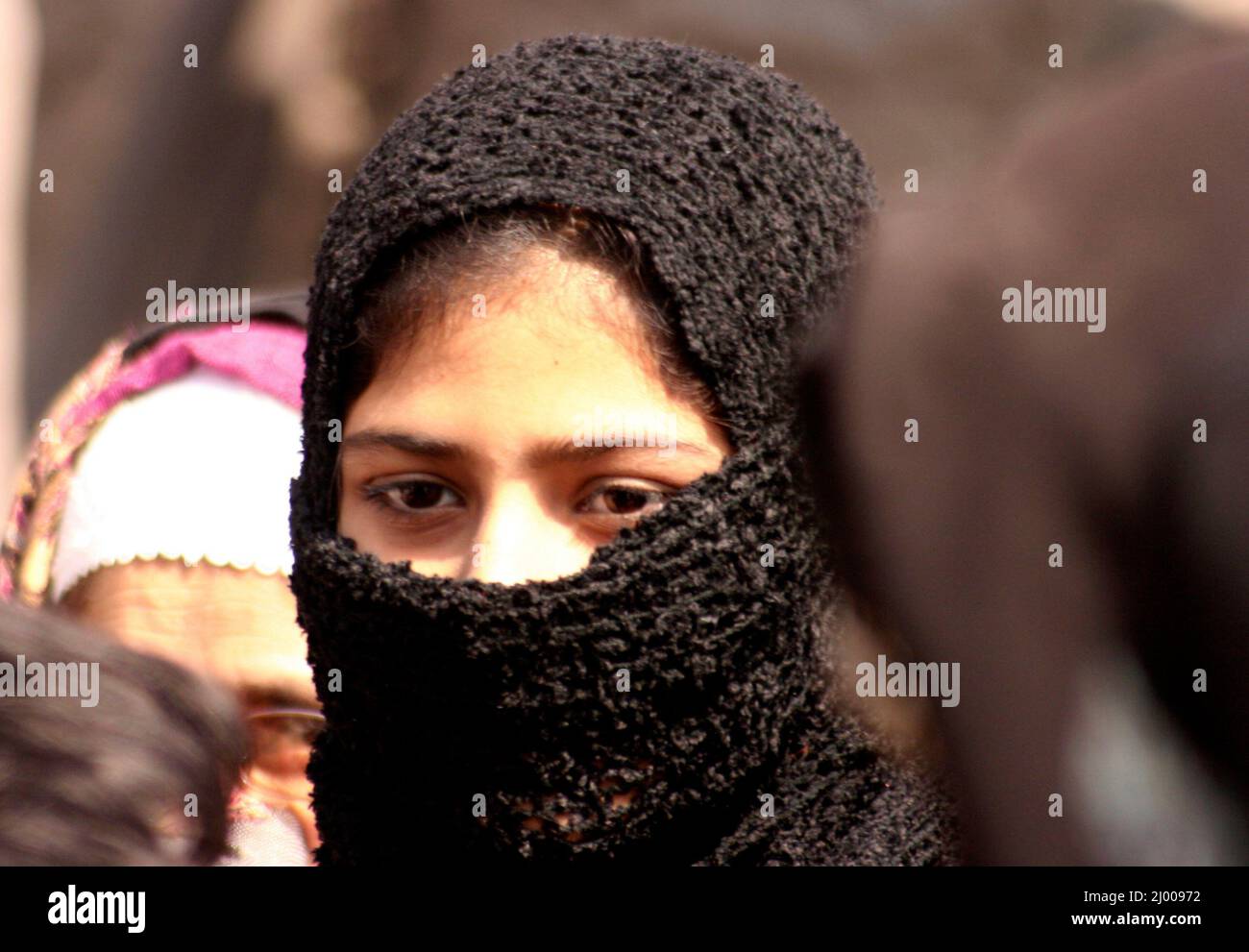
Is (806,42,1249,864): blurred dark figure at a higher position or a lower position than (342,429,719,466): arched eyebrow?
lower

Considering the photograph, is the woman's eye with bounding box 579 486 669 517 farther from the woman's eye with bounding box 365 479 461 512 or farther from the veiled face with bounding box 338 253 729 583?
the woman's eye with bounding box 365 479 461 512

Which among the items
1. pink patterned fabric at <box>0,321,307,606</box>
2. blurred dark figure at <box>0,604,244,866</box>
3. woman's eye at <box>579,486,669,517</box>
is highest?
pink patterned fabric at <box>0,321,307,606</box>

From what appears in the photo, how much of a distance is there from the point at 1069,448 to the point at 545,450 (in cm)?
104

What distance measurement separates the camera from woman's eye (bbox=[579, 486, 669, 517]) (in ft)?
6.00

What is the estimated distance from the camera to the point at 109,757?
1289 millimetres

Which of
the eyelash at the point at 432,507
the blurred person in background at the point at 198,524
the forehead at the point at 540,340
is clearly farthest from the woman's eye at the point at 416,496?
the blurred person in background at the point at 198,524

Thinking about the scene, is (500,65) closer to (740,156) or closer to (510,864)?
(740,156)

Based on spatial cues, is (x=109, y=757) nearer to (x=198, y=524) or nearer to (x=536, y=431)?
(x=536, y=431)

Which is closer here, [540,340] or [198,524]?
[540,340]

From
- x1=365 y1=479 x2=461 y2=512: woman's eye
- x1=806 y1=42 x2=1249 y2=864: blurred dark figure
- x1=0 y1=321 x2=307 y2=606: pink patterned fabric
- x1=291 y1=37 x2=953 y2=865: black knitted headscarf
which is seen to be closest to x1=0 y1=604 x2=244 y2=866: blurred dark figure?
x1=291 y1=37 x2=953 y2=865: black knitted headscarf

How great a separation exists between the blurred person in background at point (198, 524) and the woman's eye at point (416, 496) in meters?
0.67

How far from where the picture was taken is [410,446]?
189 centimetres

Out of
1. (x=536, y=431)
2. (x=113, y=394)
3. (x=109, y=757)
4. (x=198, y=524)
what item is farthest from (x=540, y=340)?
(x=113, y=394)

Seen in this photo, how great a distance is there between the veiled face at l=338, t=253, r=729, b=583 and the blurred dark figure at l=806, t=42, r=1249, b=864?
2.89 ft
